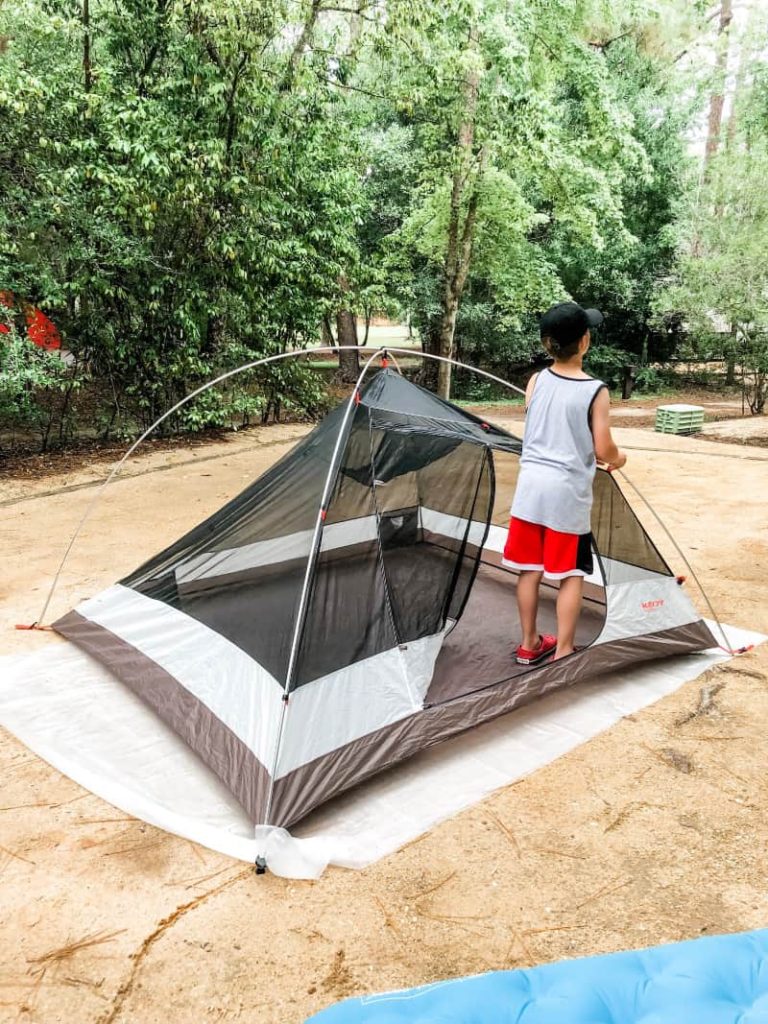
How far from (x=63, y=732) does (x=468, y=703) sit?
142 centimetres

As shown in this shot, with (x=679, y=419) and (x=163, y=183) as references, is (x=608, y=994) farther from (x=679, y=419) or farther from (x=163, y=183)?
(x=679, y=419)

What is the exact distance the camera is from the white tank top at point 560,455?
2.75m

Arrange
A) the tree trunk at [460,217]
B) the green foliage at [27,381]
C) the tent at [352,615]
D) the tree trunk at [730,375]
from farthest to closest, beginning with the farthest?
the tree trunk at [730,375] → the tree trunk at [460,217] → the green foliage at [27,381] → the tent at [352,615]

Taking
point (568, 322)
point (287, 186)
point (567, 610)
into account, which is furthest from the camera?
point (287, 186)

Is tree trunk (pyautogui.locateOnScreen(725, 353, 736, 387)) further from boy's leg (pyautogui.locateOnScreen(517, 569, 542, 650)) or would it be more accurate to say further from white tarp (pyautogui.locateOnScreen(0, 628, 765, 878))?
boy's leg (pyautogui.locateOnScreen(517, 569, 542, 650))

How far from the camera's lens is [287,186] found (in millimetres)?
7707

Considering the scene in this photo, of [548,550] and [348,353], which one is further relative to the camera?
[348,353]

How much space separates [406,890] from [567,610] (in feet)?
4.07

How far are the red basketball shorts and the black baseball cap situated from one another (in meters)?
0.67

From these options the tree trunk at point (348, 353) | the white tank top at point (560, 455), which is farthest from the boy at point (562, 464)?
the tree trunk at point (348, 353)

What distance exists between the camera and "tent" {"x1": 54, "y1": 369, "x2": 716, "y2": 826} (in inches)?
96.1

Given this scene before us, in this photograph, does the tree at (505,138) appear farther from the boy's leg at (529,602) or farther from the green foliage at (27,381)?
the boy's leg at (529,602)

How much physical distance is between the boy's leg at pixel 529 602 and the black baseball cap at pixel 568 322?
88cm

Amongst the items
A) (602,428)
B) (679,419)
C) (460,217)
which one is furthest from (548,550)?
(460,217)
